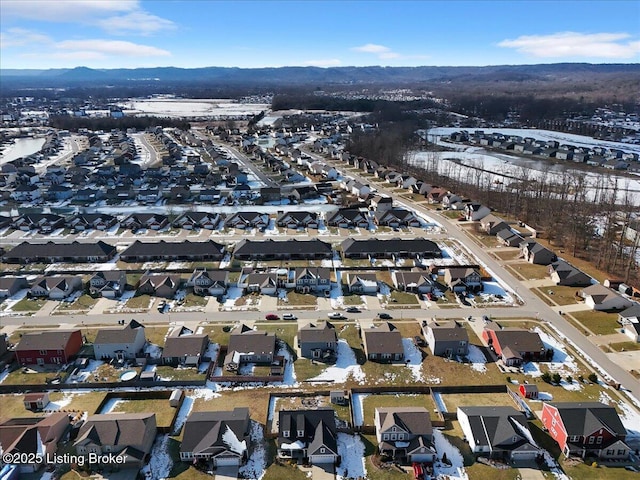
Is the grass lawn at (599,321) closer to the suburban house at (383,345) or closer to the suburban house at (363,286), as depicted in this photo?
the suburban house at (383,345)

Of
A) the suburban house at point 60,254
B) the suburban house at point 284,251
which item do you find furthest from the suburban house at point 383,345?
the suburban house at point 60,254

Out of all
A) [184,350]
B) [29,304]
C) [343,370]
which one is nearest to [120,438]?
[184,350]

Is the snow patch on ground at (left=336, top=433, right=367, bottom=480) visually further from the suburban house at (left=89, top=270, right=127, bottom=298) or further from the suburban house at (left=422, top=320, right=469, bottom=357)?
the suburban house at (left=89, top=270, right=127, bottom=298)

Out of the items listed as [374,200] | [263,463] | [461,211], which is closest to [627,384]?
[263,463]

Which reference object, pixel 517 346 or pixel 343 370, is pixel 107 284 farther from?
pixel 517 346

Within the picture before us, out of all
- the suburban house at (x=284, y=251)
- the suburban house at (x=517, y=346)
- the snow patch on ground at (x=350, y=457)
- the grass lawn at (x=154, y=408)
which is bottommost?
the snow patch on ground at (x=350, y=457)

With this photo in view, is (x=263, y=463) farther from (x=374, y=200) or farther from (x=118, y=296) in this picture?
(x=374, y=200)
